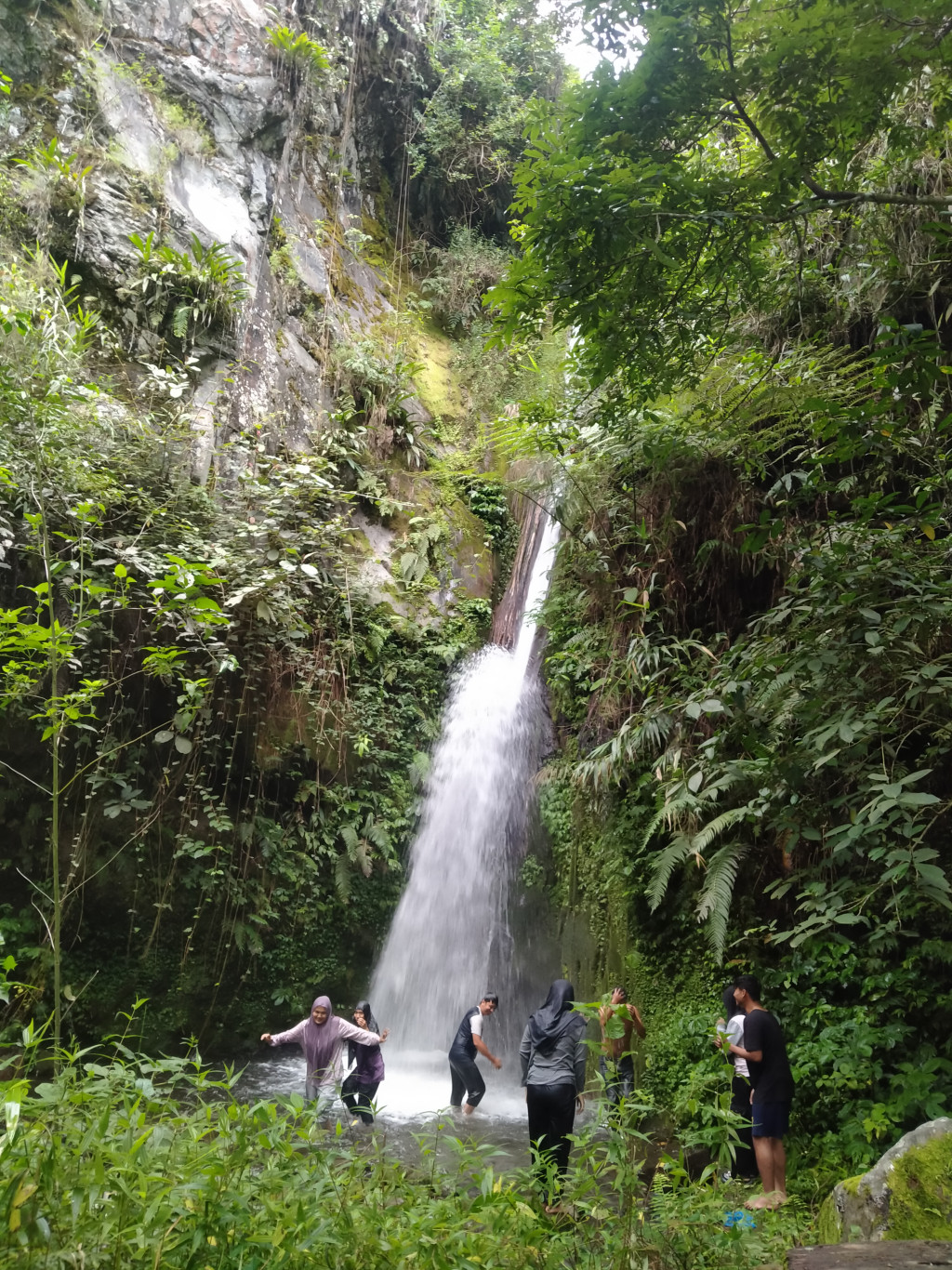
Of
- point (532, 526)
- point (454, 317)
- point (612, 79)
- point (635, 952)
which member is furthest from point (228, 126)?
point (635, 952)

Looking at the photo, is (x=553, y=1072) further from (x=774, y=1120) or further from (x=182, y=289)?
(x=182, y=289)

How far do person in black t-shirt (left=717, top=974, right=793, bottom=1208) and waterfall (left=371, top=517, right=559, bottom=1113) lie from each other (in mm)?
3516

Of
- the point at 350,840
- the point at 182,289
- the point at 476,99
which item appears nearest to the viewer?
the point at 350,840

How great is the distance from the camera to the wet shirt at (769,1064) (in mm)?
4297

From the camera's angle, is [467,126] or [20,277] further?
[467,126]

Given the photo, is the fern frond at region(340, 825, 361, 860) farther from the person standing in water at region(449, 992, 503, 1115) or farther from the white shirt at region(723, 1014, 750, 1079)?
the white shirt at region(723, 1014, 750, 1079)

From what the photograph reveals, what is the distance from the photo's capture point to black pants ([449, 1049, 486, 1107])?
20.7 ft

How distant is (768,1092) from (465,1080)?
2883mm

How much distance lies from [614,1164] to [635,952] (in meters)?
3.84

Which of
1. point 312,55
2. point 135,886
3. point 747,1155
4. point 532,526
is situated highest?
point 312,55

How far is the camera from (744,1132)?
4.81m

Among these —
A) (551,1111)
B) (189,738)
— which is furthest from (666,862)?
(189,738)

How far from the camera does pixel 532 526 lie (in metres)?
11.8

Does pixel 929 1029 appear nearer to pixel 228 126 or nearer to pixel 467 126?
pixel 228 126
